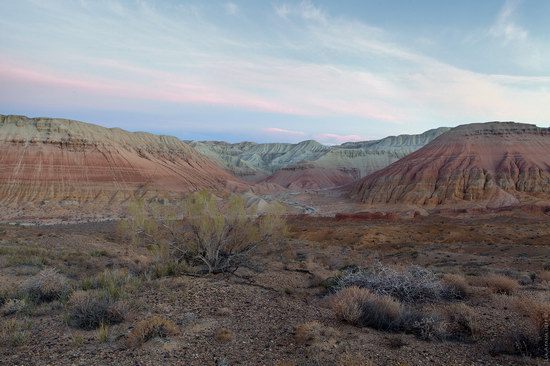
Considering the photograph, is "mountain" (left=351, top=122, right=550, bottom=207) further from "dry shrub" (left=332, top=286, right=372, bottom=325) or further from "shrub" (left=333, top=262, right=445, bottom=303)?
"dry shrub" (left=332, top=286, right=372, bottom=325)

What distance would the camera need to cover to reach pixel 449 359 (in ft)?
19.3

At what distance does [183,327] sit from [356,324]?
10.8ft

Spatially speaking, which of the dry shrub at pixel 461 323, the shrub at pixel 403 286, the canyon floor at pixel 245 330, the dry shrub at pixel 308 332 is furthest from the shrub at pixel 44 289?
the dry shrub at pixel 461 323

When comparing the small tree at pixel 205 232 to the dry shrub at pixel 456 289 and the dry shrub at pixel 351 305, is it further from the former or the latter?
the dry shrub at pixel 456 289

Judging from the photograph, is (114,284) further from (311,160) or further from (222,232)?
(311,160)

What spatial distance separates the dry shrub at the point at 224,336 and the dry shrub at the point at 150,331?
0.75 meters

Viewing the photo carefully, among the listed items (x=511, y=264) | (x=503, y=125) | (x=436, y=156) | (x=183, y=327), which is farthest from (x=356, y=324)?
(x=503, y=125)

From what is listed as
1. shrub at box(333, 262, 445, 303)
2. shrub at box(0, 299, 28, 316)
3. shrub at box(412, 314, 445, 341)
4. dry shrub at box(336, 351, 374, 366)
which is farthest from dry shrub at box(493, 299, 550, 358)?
shrub at box(0, 299, 28, 316)

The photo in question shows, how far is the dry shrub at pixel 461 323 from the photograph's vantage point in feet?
22.9

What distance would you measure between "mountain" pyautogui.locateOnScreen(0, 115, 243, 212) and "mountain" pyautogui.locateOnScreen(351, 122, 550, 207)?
4137 centimetres

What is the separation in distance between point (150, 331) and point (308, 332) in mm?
2740

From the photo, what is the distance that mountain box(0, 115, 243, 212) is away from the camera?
6631 cm

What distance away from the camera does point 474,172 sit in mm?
66500

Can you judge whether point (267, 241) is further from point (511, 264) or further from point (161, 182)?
point (161, 182)
